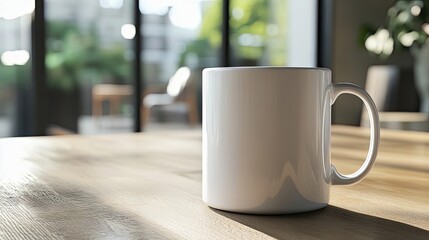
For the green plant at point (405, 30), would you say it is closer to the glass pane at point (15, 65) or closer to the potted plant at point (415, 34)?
the potted plant at point (415, 34)

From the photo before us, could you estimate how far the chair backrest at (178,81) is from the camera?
3777 millimetres

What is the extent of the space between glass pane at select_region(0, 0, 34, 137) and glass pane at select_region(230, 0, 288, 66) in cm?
136

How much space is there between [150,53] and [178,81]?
0.26m

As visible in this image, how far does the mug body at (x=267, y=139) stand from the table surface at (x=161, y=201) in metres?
0.01

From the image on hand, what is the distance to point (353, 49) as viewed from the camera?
4312 mm

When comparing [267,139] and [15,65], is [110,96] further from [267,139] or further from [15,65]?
[267,139]

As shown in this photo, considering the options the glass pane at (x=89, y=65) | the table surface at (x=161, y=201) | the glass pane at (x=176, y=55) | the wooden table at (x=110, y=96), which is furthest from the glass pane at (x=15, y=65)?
the table surface at (x=161, y=201)

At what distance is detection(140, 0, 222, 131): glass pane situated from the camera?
3.70m

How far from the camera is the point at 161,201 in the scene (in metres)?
0.54

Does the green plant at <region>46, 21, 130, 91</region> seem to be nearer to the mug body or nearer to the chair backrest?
the chair backrest

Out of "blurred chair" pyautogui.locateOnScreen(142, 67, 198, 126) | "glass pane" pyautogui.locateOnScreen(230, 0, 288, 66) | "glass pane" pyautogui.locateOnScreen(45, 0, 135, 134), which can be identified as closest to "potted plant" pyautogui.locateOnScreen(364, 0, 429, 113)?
"glass pane" pyautogui.locateOnScreen(230, 0, 288, 66)

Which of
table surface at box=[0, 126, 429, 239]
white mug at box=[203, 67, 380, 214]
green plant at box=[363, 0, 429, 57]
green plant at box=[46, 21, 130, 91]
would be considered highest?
green plant at box=[363, 0, 429, 57]

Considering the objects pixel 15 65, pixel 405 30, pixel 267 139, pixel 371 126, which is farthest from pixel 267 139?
pixel 405 30

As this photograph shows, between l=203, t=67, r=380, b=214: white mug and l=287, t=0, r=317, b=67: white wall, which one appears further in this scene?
l=287, t=0, r=317, b=67: white wall
